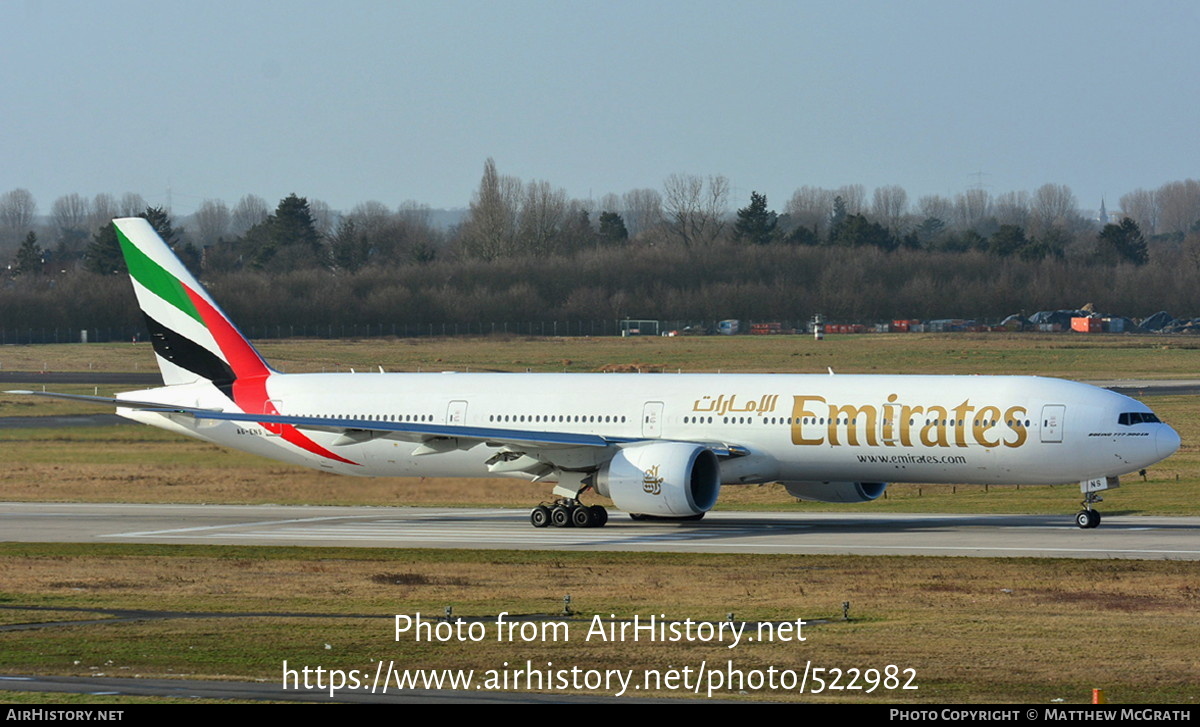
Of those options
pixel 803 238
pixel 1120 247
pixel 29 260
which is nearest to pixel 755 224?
pixel 803 238

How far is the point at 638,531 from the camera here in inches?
1549

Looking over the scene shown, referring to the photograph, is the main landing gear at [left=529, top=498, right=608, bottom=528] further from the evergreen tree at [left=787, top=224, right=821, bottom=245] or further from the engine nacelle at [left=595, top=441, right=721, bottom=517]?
the evergreen tree at [left=787, top=224, right=821, bottom=245]

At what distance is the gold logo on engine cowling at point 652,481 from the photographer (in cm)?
3744

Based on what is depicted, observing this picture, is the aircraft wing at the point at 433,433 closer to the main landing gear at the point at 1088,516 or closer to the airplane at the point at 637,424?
the airplane at the point at 637,424

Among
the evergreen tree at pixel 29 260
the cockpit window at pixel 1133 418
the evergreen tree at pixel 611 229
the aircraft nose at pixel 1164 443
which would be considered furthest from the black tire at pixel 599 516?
the evergreen tree at pixel 611 229

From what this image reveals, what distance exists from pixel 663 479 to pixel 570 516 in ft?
13.6

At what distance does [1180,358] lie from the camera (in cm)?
10988

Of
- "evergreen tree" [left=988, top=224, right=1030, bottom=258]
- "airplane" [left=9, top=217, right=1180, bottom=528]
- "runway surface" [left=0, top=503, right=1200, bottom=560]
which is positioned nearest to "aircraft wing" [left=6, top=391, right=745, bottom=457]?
"airplane" [left=9, top=217, right=1180, bottom=528]

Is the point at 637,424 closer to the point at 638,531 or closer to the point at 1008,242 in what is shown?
the point at 638,531

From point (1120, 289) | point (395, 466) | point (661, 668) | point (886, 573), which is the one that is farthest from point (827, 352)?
point (661, 668)

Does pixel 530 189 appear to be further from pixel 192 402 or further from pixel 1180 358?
pixel 192 402

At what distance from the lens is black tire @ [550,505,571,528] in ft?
133

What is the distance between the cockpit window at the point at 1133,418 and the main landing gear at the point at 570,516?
13.5 m
